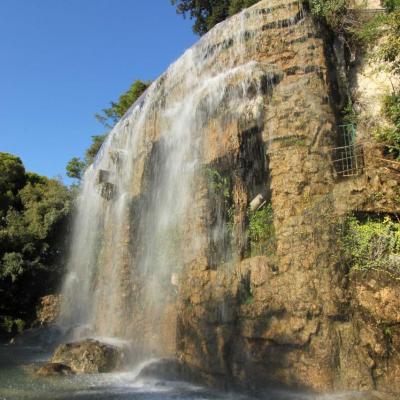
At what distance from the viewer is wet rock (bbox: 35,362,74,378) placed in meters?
9.62

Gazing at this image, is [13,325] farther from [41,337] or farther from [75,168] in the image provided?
[75,168]

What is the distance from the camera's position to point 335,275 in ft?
25.1

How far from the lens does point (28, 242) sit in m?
19.8

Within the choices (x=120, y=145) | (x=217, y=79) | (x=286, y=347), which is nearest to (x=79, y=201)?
(x=120, y=145)

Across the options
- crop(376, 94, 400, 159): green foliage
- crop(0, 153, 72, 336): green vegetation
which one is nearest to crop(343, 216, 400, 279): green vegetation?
crop(376, 94, 400, 159): green foliage

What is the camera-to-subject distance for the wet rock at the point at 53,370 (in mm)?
9618

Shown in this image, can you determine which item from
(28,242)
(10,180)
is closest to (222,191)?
(28,242)

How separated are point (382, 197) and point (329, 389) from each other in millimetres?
3548

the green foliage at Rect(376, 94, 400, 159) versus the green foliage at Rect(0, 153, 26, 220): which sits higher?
the green foliage at Rect(0, 153, 26, 220)

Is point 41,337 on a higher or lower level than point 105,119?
lower

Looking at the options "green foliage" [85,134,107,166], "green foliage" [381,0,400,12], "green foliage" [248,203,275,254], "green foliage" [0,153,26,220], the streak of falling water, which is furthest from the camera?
"green foliage" [85,134,107,166]

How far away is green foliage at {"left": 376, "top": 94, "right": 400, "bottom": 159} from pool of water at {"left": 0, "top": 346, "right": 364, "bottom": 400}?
4.94 meters

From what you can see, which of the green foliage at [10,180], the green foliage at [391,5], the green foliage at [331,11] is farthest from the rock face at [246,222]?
the green foliage at [10,180]

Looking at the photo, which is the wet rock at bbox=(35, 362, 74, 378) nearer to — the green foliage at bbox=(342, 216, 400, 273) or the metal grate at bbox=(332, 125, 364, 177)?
the green foliage at bbox=(342, 216, 400, 273)
